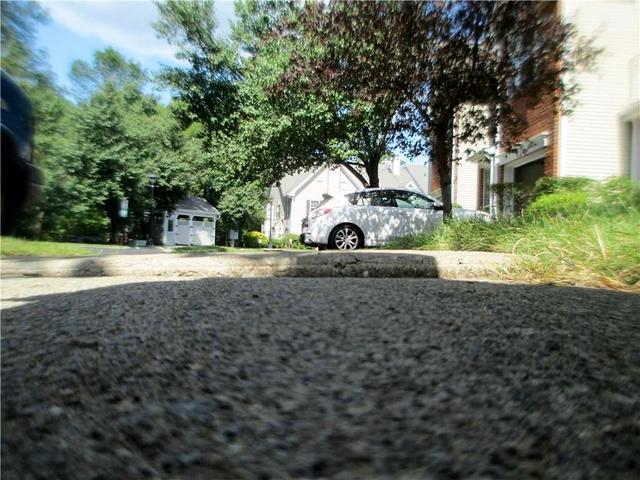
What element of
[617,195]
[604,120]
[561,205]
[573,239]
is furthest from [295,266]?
[604,120]

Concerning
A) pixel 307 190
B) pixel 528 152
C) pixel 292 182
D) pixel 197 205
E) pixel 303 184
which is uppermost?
pixel 292 182

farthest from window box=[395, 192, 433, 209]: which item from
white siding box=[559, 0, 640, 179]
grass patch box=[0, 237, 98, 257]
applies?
grass patch box=[0, 237, 98, 257]

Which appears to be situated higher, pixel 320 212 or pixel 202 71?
pixel 202 71

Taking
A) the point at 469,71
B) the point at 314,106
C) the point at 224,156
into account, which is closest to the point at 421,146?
the point at 469,71

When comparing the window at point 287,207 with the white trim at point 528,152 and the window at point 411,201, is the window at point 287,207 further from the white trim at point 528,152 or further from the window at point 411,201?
the window at point 411,201

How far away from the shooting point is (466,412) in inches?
50.2

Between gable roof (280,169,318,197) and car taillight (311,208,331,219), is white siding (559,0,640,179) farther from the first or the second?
gable roof (280,169,318,197)

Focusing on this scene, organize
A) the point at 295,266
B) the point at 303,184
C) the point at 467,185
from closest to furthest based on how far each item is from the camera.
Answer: the point at 295,266 → the point at 467,185 → the point at 303,184

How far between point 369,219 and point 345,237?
68 cm

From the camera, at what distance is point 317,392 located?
1.39m

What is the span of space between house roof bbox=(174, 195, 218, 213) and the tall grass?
75.0 ft

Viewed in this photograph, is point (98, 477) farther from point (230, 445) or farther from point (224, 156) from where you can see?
point (224, 156)

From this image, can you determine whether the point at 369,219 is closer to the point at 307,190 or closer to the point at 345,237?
the point at 345,237

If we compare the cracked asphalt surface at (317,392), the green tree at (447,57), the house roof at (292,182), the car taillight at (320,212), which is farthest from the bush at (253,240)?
the cracked asphalt surface at (317,392)
